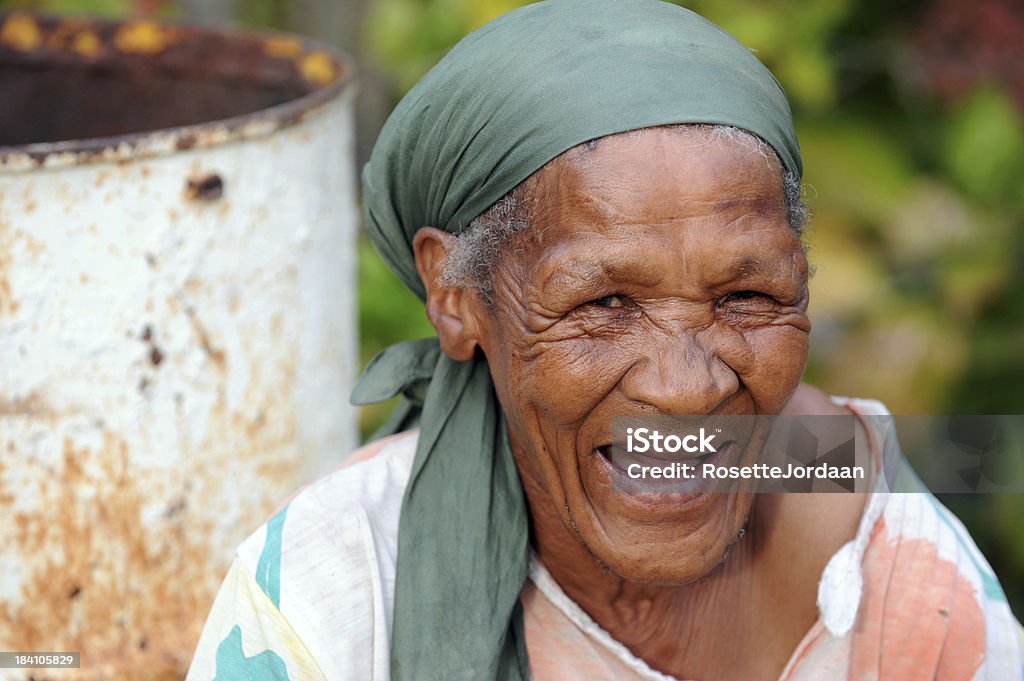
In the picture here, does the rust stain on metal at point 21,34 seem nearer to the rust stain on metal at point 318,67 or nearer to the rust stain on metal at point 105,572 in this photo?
the rust stain on metal at point 318,67

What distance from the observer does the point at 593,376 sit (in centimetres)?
188

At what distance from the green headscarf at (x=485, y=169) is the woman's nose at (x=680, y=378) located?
330 millimetres

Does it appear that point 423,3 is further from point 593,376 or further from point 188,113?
point 593,376

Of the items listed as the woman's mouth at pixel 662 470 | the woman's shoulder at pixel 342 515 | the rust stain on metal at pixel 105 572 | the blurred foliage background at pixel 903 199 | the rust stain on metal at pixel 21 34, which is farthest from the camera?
the blurred foliage background at pixel 903 199

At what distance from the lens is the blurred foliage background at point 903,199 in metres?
4.62

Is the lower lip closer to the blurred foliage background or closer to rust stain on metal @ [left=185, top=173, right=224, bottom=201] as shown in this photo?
rust stain on metal @ [left=185, top=173, right=224, bottom=201]

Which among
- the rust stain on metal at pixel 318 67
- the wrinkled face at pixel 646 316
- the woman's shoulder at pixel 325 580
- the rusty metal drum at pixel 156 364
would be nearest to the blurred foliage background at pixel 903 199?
the rust stain on metal at pixel 318 67

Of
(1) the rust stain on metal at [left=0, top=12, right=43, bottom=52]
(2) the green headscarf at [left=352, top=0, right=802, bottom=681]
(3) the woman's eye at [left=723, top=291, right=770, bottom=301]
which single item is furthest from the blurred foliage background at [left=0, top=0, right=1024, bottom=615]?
(3) the woman's eye at [left=723, top=291, right=770, bottom=301]

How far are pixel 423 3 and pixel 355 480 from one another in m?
3.35

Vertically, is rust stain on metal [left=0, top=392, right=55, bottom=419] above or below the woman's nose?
below

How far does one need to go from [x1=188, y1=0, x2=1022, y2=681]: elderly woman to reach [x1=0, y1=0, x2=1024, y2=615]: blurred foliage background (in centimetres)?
235

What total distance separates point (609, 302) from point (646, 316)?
0.22 feet

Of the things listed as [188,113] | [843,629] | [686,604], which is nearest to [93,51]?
[188,113]

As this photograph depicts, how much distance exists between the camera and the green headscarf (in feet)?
6.06
